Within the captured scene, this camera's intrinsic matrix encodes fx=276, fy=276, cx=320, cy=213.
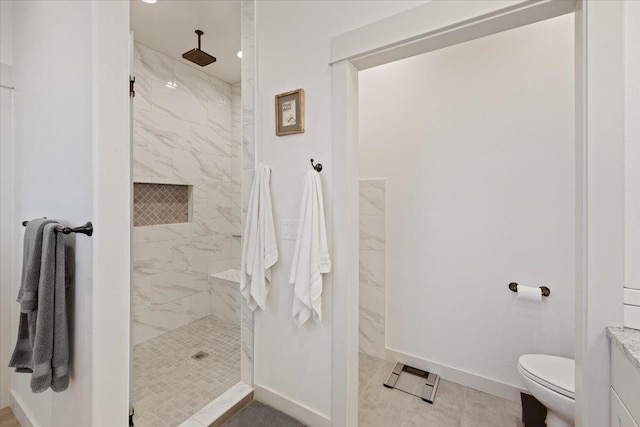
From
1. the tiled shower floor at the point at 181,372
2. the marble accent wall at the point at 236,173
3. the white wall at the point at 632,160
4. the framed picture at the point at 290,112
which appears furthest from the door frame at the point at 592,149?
the marble accent wall at the point at 236,173

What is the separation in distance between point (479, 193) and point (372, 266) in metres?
1.03

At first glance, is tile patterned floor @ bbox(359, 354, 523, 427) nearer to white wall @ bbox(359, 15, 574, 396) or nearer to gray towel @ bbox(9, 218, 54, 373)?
white wall @ bbox(359, 15, 574, 396)

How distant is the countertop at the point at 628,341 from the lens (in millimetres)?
745

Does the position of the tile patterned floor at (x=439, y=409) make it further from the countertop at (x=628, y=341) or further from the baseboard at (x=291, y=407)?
the countertop at (x=628, y=341)

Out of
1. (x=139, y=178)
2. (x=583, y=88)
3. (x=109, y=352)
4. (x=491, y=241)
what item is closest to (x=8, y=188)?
(x=139, y=178)

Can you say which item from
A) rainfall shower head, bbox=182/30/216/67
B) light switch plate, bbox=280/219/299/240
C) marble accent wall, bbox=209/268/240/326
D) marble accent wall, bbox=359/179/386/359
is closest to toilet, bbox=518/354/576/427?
marble accent wall, bbox=359/179/386/359

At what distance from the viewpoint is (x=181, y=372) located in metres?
2.18

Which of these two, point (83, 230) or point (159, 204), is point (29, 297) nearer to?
point (83, 230)

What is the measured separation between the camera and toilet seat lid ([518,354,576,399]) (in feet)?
4.50

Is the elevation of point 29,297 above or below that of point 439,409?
above

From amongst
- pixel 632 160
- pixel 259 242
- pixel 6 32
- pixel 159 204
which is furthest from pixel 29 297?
pixel 632 160

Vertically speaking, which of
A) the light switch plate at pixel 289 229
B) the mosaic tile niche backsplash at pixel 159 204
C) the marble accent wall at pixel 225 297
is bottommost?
the marble accent wall at pixel 225 297

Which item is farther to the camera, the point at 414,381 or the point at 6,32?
the point at 414,381

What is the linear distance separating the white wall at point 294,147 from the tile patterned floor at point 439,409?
1.42 ft
